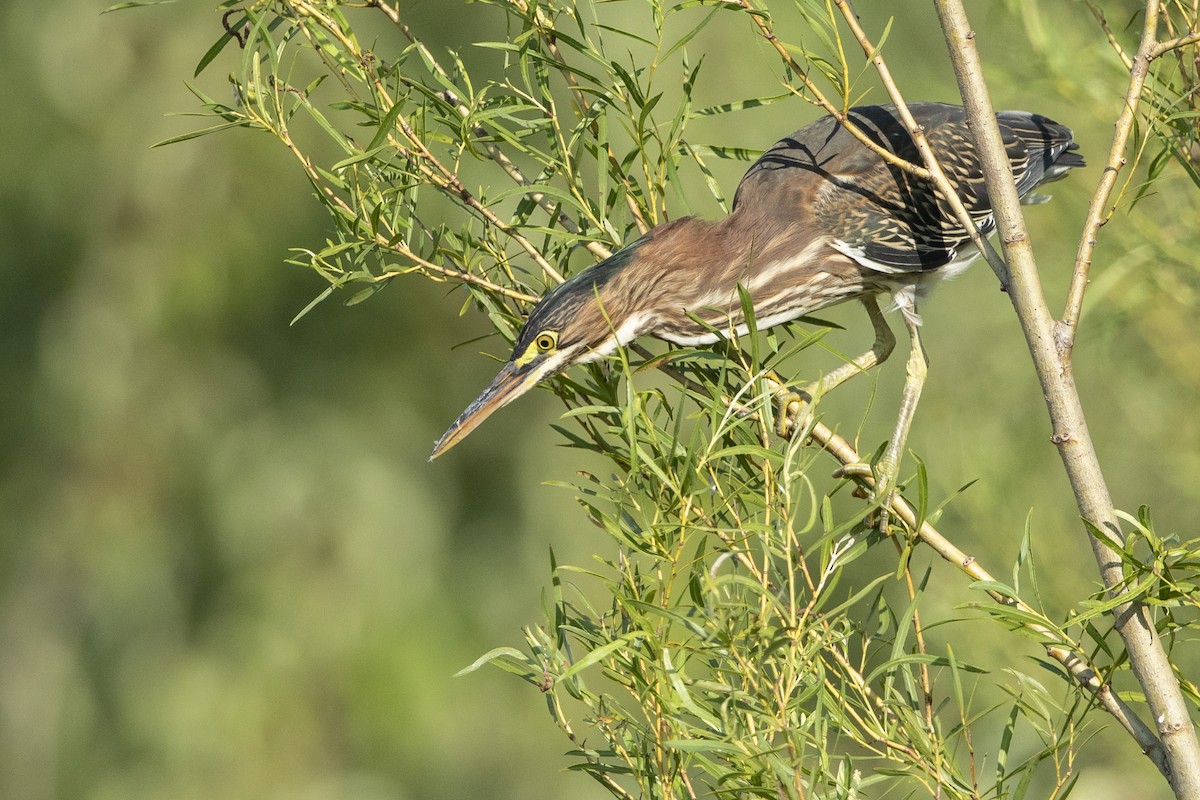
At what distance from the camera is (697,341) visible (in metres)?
2.25

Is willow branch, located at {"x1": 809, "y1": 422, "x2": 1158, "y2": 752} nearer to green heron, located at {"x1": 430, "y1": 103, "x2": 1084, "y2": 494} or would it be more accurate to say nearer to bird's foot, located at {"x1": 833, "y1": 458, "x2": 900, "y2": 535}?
bird's foot, located at {"x1": 833, "y1": 458, "x2": 900, "y2": 535}

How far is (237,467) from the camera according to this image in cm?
688

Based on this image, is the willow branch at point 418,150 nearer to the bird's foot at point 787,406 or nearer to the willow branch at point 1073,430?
the bird's foot at point 787,406

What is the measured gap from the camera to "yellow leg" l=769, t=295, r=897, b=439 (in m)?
1.98

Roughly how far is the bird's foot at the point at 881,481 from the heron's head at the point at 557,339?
0.40 meters

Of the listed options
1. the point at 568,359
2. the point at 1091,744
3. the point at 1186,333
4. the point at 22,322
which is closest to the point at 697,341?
the point at 568,359

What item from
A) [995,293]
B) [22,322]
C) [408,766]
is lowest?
[408,766]

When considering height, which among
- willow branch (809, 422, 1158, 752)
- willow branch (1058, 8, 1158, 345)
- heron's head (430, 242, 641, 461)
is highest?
willow branch (1058, 8, 1158, 345)

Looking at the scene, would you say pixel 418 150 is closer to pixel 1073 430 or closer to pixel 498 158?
pixel 498 158

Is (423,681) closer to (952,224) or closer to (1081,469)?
(952,224)

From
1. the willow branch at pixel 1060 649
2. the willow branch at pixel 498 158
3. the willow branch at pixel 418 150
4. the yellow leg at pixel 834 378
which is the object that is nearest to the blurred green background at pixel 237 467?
the yellow leg at pixel 834 378

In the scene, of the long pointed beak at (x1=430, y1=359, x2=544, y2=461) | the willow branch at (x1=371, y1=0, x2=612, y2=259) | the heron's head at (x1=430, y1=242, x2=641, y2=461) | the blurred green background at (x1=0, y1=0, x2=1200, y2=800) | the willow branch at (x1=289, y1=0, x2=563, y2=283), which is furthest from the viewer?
the blurred green background at (x1=0, y1=0, x2=1200, y2=800)

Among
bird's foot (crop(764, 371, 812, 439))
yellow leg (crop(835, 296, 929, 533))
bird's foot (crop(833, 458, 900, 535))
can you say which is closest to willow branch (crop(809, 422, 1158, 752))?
bird's foot (crop(833, 458, 900, 535))

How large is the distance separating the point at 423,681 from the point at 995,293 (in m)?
3.93
